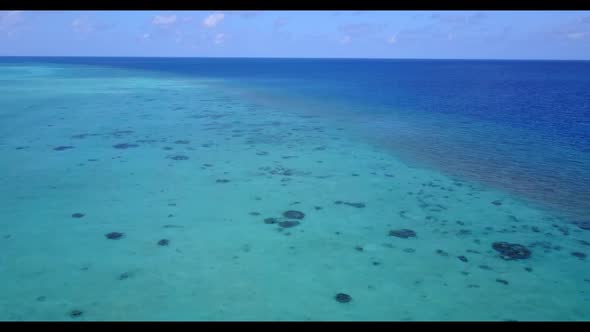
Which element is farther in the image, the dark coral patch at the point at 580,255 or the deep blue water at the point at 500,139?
the deep blue water at the point at 500,139

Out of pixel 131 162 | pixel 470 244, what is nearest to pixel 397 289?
pixel 470 244

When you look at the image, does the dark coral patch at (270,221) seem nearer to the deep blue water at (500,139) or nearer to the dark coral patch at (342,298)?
the dark coral patch at (342,298)

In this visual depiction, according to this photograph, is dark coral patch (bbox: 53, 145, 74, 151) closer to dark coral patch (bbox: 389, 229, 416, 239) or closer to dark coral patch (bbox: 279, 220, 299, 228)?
dark coral patch (bbox: 279, 220, 299, 228)

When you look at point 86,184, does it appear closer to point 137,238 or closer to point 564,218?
point 137,238

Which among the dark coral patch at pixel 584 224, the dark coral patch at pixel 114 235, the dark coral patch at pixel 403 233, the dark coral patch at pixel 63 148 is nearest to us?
the dark coral patch at pixel 114 235

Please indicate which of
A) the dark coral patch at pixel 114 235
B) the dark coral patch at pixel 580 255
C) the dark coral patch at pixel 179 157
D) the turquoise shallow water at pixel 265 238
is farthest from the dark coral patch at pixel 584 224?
the dark coral patch at pixel 179 157

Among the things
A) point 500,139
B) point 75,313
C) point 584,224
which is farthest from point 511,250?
point 500,139

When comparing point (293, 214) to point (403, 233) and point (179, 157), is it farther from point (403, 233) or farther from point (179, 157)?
point (179, 157)
